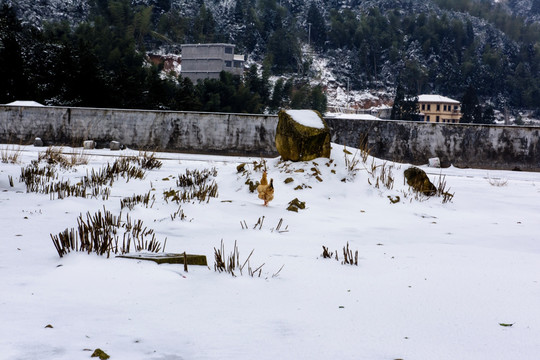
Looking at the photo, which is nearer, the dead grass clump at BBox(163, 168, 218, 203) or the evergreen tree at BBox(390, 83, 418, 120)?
the dead grass clump at BBox(163, 168, 218, 203)

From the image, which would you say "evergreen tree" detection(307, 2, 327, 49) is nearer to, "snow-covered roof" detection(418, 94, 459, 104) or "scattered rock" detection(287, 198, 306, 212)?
"snow-covered roof" detection(418, 94, 459, 104)

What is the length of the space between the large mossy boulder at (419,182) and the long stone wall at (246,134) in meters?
4.81

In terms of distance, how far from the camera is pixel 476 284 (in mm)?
3301

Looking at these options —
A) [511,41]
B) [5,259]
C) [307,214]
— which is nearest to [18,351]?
[5,259]

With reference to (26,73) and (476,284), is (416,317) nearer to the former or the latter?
(476,284)

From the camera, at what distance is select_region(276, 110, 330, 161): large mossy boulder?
25.3 feet

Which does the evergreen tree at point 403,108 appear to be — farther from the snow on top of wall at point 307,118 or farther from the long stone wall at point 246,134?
the snow on top of wall at point 307,118

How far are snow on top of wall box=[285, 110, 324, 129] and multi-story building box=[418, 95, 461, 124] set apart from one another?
117m

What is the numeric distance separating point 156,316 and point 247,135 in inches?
451

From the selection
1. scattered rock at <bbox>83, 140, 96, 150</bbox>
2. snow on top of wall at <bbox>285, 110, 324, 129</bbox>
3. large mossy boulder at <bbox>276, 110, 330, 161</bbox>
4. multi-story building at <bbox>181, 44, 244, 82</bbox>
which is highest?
multi-story building at <bbox>181, 44, 244, 82</bbox>

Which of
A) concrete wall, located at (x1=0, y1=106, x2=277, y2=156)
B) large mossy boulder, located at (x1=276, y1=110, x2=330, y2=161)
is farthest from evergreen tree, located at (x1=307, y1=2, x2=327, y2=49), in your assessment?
large mossy boulder, located at (x1=276, y1=110, x2=330, y2=161)

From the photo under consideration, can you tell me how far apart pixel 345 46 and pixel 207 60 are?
68573 mm

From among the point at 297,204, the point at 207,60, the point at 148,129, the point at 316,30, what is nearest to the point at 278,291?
the point at 297,204

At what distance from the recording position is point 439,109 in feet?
393
